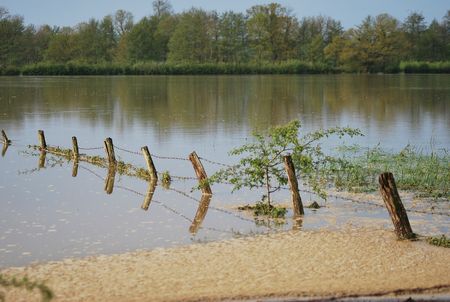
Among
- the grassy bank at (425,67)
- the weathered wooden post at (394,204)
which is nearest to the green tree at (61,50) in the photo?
the grassy bank at (425,67)

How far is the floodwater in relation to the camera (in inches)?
560

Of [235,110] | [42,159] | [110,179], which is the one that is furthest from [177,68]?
[110,179]

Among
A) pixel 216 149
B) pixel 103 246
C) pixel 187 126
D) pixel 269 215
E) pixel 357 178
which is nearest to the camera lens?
pixel 103 246

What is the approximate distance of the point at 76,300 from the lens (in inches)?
389

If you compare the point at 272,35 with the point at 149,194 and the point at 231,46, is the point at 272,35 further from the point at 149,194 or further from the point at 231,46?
the point at 149,194

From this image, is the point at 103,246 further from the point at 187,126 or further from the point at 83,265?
the point at 187,126

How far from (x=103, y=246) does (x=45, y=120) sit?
91.0 feet

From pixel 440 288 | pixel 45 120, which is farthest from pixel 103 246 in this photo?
pixel 45 120

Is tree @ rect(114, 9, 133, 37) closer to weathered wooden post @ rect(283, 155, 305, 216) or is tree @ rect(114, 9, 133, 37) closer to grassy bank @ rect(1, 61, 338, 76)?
grassy bank @ rect(1, 61, 338, 76)

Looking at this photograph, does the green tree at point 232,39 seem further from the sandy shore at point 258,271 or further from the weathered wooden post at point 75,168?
the sandy shore at point 258,271

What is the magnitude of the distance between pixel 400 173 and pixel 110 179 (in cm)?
783

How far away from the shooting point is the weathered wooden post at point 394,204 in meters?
12.5

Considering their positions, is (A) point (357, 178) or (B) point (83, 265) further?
(A) point (357, 178)

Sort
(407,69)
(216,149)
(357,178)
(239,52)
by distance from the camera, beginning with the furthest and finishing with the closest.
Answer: (239,52), (407,69), (216,149), (357,178)
